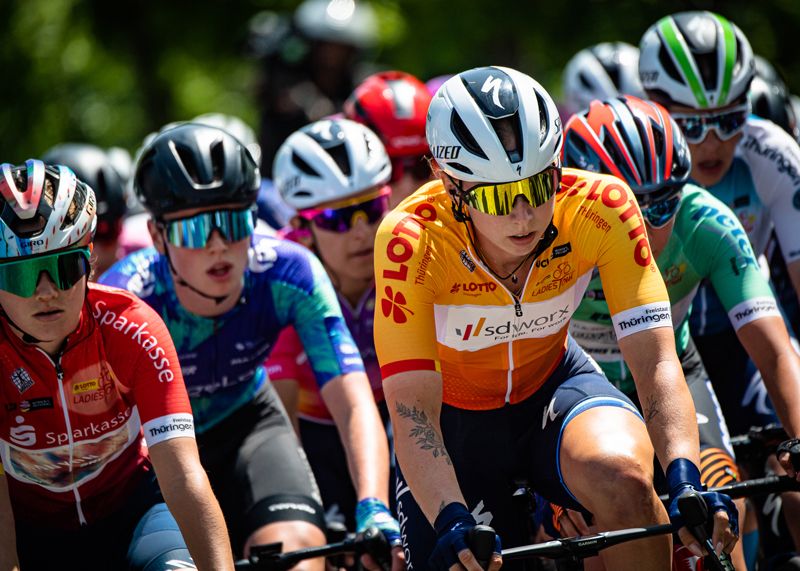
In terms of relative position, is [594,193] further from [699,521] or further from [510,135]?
[699,521]

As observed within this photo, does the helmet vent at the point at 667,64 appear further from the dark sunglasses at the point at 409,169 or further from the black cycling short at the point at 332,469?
the black cycling short at the point at 332,469

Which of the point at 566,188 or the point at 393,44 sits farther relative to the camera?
the point at 393,44

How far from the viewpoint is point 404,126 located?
924 cm

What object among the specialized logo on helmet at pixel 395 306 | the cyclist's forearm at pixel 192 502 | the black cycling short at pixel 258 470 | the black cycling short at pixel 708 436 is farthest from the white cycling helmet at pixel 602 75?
the cyclist's forearm at pixel 192 502

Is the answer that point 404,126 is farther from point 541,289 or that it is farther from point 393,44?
point 393,44

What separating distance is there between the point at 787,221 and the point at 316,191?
110 inches

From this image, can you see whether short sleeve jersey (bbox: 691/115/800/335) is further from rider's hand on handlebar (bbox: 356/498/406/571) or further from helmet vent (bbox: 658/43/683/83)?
rider's hand on handlebar (bbox: 356/498/406/571)

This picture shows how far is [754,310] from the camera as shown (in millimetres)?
6016

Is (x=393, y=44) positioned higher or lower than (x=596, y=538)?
higher

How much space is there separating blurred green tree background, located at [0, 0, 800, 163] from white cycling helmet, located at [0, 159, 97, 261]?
8564 millimetres

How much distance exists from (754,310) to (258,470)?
2576 mm

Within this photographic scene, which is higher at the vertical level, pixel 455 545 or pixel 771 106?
pixel 771 106

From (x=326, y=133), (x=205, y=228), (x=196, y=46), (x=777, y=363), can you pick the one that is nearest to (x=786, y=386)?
(x=777, y=363)

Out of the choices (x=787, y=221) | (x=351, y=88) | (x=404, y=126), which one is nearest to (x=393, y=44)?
(x=351, y=88)
